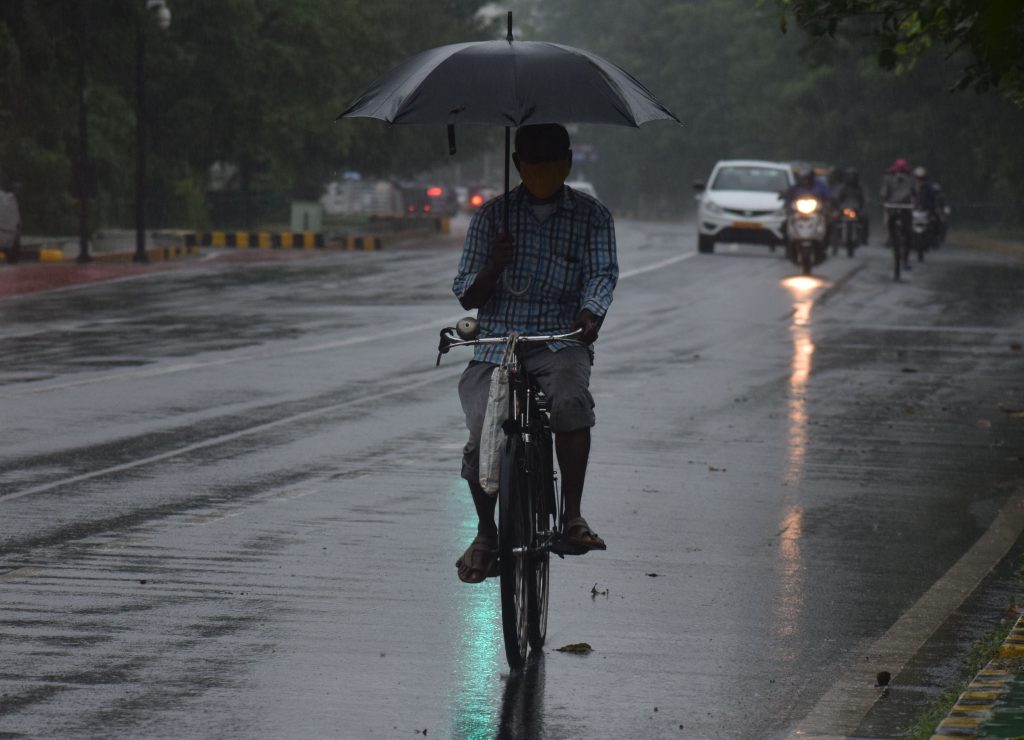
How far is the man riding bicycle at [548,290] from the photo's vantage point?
7.23 meters

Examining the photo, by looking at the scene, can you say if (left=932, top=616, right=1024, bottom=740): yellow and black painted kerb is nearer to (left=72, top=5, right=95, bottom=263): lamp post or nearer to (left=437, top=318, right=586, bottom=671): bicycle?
(left=437, top=318, right=586, bottom=671): bicycle

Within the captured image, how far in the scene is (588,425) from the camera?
23.9 ft

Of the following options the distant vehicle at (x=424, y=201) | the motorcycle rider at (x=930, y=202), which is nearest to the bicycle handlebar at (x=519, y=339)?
the motorcycle rider at (x=930, y=202)

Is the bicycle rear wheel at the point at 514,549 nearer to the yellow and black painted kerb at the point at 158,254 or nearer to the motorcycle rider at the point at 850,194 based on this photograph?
the yellow and black painted kerb at the point at 158,254

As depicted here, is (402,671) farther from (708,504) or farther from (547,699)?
(708,504)

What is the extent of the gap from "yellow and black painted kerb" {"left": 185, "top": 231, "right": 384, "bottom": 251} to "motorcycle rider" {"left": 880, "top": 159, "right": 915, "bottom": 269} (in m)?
16.8

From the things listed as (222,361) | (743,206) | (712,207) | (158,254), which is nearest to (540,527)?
(222,361)

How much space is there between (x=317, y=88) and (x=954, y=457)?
4203cm

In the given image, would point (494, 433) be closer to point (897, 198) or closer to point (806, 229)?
point (897, 198)

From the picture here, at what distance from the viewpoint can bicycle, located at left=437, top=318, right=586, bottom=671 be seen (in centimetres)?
688

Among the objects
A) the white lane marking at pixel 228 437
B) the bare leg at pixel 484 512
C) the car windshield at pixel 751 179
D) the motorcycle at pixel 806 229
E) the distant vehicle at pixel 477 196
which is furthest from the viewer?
the distant vehicle at pixel 477 196

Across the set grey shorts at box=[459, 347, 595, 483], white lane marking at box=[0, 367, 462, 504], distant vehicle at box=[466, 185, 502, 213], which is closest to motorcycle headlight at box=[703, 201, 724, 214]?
white lane marking at box=[0, 367, 462, 504]

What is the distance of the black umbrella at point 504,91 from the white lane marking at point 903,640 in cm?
202

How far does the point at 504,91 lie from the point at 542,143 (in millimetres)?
262
